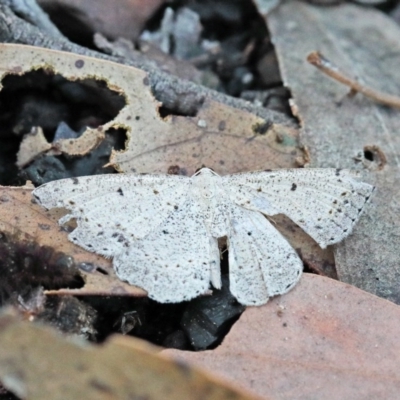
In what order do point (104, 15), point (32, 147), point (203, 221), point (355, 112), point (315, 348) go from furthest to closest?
point (104, 15)
point (355, 112)
point (32, 147)
point (203, 221)
point (315, 348)

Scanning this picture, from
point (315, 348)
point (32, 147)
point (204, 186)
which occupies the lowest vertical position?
point (315, 348)

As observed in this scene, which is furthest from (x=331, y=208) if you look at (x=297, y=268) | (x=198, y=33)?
(x=198, y=33)

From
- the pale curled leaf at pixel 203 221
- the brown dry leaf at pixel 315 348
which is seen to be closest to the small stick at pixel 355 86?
the pale curled leaf at pixel 203 221

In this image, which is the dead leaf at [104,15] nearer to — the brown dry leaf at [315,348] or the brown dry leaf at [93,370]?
the brown dry leaf at [315,348]

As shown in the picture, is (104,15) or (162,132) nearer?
(162,132)

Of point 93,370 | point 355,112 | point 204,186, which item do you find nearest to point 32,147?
point 204,186

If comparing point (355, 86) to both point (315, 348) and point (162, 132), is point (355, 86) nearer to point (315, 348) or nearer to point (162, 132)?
point (162, 132)

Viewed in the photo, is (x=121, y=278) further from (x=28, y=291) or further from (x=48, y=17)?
(x=48, y=17)
